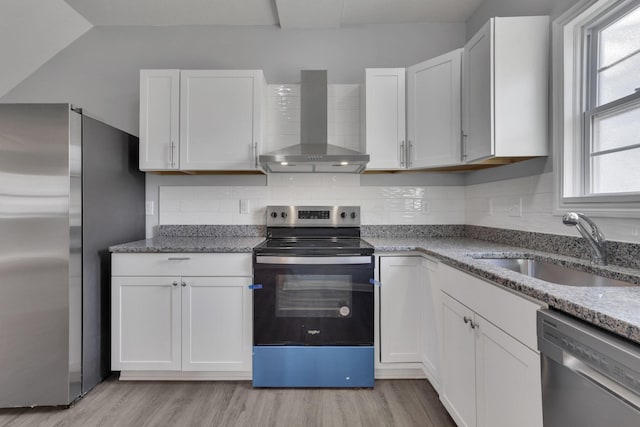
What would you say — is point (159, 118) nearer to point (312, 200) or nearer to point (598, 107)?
point (312, 200)

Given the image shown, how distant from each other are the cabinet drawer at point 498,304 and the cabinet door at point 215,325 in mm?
1262

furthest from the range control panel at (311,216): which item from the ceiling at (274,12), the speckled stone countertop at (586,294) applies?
the ceiling at (274,12)

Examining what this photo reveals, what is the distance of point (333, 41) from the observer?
2686mm

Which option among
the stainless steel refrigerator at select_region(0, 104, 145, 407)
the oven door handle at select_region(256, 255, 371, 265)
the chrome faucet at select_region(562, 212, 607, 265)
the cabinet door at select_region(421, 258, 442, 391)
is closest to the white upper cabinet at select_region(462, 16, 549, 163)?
the chrome faucet at select_region(562, 212, 607, 265)

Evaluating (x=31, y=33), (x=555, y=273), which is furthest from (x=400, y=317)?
(x=31, y=33)

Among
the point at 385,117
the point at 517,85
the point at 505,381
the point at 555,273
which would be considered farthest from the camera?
the point at 385,117

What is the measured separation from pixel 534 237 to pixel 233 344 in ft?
6.48

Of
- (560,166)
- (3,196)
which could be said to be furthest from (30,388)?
(560,166)

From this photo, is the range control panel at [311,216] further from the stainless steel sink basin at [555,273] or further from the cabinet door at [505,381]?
the cabinet door at [505,381]

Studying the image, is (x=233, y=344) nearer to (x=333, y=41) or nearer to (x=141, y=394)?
(x=141, y=394)

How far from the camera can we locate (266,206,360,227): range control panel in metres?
2.60

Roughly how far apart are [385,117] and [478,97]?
2.16 ft

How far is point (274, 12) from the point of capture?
2.53 meters

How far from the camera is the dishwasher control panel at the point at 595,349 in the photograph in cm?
68
